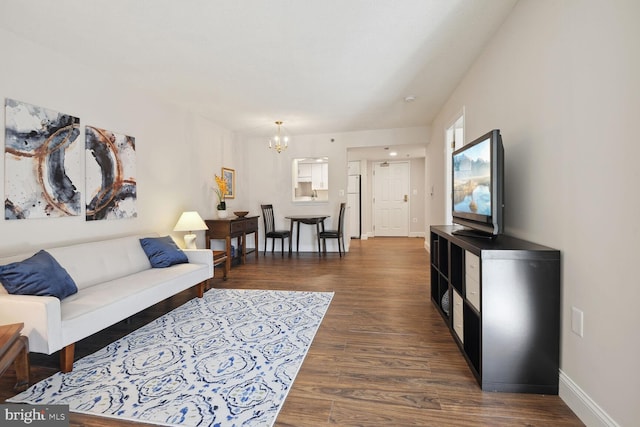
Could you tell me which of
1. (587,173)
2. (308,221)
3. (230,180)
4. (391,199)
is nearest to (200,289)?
(308,221)

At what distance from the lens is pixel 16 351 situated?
5.20ft

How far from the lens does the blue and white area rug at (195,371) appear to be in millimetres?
1581

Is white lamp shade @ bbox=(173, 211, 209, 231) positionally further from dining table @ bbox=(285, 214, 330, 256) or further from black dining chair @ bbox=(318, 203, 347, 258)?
black dining chair @ bbox=(318, 203, 347, 258)

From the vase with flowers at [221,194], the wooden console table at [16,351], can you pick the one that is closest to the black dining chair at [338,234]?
the vase with flowers at [221,194]

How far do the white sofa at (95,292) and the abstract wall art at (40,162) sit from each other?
41cm

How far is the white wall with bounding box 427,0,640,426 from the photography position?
1219 millimetres

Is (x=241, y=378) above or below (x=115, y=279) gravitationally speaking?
below

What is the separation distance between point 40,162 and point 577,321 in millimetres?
3961

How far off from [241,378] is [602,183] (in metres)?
2.19

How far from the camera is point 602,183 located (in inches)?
53.0

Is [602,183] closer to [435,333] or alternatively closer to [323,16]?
[435,333]

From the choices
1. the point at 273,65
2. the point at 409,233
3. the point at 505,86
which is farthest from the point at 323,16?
the point at 409,233

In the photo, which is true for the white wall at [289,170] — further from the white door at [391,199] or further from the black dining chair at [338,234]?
the white door at [391,199]

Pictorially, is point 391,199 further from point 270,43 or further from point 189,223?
point 270,43
